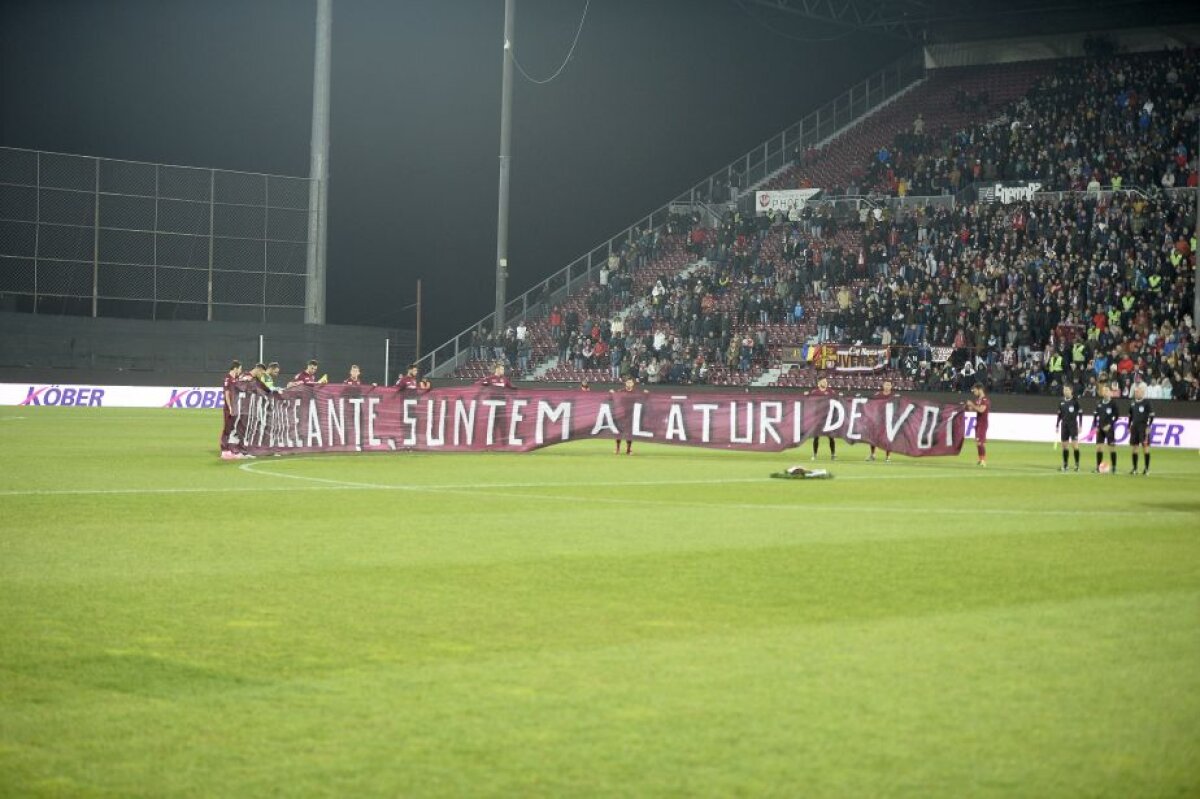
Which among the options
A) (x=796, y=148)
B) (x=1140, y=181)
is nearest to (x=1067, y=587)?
(x=1140, y=181)

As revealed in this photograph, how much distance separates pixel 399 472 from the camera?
909 inches

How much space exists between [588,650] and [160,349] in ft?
145

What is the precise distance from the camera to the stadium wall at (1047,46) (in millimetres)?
53750

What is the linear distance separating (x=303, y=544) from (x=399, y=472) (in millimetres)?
10068

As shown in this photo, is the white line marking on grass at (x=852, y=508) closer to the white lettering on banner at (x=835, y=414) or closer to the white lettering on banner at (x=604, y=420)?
the white lettering on banner at (x=604, y=420)

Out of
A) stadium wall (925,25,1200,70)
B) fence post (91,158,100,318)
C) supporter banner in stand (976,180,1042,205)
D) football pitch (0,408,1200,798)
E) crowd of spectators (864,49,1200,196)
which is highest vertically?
stadium wall (925,25,1200,70)

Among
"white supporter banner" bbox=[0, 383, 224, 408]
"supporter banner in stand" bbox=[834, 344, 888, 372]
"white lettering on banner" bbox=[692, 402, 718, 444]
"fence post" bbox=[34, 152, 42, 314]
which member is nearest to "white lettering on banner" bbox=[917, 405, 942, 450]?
"white lettering on banner" bbox=[692, 402, 718, 444]

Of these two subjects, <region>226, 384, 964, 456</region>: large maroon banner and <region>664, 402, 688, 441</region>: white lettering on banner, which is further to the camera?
<region>664, 402, 688, 441</region>: white lettering on banner

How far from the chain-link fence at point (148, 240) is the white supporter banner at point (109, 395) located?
244cm

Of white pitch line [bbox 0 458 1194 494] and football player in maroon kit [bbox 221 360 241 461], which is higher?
football player in maroon kit [bbox 221 360 241 461]

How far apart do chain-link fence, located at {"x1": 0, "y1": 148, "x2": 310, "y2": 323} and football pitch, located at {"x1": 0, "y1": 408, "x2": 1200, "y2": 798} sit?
34.2m

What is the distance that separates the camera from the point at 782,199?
54.8m

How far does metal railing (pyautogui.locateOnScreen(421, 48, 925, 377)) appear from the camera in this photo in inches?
2194

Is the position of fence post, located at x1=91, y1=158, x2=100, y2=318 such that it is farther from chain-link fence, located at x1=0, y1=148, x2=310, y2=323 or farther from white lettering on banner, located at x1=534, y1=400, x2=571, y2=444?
white lettering on banner, located at x1=534, y1=400, x2=571, y2=444
